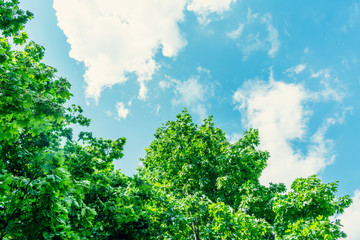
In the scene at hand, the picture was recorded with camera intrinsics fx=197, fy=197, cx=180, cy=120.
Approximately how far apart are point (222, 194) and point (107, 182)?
924 centimetres

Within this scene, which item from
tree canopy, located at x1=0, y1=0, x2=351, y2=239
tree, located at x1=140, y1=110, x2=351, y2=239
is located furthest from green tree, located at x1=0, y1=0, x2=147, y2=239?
tree, located at x1=140, y1=110, x2=351, y2=239

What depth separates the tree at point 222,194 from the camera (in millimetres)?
10695

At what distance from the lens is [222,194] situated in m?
15.5

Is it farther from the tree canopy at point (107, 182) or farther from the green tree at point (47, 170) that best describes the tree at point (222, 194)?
the green tree at point (47, 170)

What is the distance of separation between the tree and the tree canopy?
0.08 m

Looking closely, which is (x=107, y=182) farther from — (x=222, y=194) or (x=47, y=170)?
(x=222, y=194)

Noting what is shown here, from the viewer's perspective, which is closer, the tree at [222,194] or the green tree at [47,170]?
the green tree at [47,170]

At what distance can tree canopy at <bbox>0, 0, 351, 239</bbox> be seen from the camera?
19.3ft

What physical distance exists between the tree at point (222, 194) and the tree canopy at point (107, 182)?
0.25 ft

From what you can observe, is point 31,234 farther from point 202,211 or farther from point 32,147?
point 202,211

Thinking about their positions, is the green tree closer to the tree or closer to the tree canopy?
the tree canopy

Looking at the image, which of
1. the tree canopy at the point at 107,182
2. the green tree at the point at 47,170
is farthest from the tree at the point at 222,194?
the green tree at the point at 47,170

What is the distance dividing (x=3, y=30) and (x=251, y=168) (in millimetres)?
16897

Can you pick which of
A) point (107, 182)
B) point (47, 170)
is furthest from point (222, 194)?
point (47, 170)
